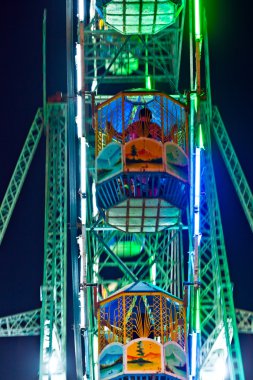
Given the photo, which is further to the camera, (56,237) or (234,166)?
(56,237)

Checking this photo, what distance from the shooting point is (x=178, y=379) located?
14.4 m

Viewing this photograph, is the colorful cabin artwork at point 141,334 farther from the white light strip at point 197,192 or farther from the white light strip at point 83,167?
the white light strip at point 83,167

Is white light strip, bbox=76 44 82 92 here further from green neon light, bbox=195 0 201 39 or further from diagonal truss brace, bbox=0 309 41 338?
diagonal truss brace, bbox=0 309 41 338

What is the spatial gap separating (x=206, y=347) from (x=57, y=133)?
551cm

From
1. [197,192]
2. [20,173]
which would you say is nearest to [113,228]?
[197,192]

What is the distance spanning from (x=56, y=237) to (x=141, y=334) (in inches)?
320

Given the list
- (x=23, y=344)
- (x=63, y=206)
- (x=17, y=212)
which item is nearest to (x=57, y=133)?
(x=63, y=206)

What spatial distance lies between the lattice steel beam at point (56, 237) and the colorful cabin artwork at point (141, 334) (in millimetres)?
5554

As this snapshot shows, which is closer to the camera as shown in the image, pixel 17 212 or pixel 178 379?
pixel 178 379

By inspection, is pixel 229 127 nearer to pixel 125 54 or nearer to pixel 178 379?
pixel 125 54

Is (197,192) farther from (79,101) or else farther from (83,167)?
(79,101)

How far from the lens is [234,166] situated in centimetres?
2225

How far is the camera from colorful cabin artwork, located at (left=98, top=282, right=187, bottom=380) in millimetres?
14336

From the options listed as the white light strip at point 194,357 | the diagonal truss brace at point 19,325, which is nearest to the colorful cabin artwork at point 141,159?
the white light strip at point 194,357
